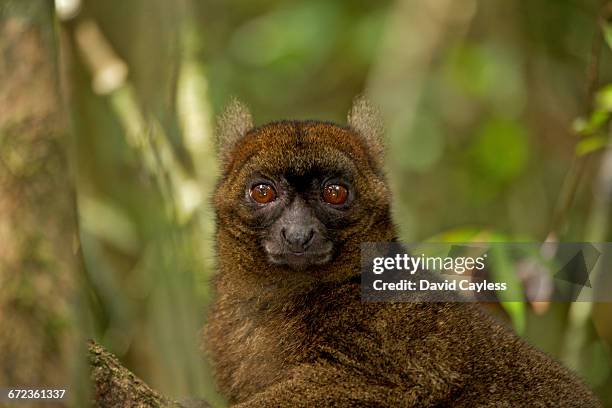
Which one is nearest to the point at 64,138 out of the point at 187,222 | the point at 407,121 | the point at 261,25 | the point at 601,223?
the point at 187,222

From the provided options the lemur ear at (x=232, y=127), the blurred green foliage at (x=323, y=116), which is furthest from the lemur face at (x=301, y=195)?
the blurred green foliage at (x=323, y=116)

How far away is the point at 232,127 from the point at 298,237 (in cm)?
154

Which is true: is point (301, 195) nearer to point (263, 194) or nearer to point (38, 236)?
point (263, 194)

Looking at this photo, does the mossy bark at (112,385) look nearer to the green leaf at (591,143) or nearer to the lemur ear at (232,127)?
the lemur ear at (232,127)

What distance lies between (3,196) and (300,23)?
811 centimetres

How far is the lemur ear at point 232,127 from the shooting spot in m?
6.39

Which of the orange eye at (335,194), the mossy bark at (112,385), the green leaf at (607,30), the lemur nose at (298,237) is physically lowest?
the mossy bark at (112,385)

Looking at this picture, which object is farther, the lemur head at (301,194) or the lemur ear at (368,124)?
the lemur ear at (368,124)

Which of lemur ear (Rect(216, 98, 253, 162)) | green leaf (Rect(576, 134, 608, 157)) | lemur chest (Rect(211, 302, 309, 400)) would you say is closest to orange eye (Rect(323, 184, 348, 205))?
lemur chest (Rect(211, 302, 309, 400))

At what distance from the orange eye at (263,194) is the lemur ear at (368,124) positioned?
1057 mm


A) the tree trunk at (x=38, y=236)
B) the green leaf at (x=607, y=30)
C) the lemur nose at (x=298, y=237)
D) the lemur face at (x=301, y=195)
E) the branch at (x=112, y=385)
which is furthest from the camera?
the green leaf at (x=607, y=30)

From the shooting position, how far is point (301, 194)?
17.7ft

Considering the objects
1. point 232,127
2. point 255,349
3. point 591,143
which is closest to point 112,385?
point 255,349

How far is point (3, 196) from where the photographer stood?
3674mm
